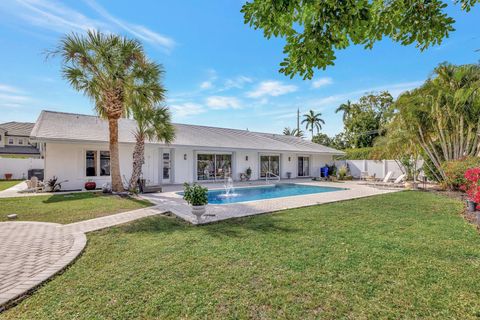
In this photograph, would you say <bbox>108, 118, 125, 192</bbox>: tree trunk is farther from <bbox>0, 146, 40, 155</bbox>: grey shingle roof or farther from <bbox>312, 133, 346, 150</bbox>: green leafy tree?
<bbox>312, 133, 346, 150</bbox>: green leafy tree

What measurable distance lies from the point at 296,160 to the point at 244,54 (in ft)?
48.6

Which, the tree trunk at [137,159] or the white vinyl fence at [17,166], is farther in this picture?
the white vinyl fence at [17,166]

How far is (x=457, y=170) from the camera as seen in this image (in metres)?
15.2

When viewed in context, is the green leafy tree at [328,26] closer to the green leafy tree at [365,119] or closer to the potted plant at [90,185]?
the potted plant at [90,185]

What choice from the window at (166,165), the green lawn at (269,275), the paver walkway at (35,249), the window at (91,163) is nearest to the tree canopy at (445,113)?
the green lawn at (269,275)

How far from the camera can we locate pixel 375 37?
2.88 metres

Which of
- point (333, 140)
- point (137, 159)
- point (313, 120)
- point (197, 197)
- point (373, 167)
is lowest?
point (197, 197)

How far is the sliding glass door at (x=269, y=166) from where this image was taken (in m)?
25.5

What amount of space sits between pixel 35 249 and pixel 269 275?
5.29m

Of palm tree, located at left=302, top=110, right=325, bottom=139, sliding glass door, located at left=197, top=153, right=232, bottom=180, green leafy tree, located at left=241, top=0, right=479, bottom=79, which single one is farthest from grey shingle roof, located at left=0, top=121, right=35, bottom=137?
palm tree, located at left=302, top=110, right=325, bottom=139

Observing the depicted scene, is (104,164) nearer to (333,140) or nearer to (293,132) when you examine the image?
(333,140)

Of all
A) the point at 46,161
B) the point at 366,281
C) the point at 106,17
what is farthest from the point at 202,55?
the point at 366,281

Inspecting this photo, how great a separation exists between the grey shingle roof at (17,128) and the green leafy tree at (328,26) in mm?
49501

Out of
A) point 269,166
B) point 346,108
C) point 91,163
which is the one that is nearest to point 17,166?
point 91,163
